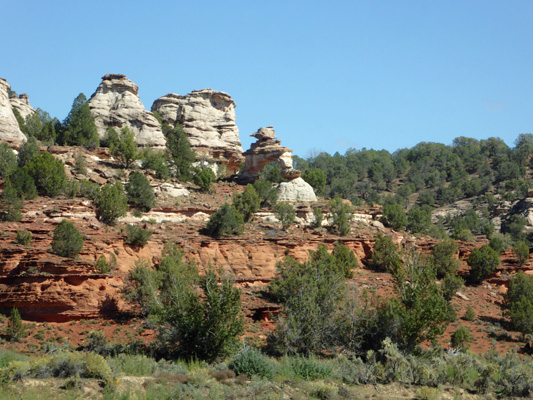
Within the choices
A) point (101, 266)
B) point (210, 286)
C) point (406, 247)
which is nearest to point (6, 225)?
point (101, 266)

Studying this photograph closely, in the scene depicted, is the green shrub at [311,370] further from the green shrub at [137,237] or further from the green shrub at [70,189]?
the green shrub at [70,189]

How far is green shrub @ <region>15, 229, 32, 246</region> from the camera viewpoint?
35.6 m

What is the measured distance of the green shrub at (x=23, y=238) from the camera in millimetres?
35625

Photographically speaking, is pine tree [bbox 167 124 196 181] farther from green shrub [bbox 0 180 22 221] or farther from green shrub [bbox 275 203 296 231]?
green shrub [bbox 0 180 22 221]

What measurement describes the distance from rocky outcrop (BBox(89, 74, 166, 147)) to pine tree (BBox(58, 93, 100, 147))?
338cm

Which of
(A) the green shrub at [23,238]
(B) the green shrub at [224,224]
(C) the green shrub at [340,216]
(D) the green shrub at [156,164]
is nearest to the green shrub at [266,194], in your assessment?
(C) the green shrub at [340,216]

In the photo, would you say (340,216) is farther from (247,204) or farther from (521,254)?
(521,254)

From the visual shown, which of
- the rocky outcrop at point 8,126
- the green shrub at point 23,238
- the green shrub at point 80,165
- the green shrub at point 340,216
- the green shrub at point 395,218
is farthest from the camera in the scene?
the green shrub at point 395,218

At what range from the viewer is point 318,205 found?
56.3 m

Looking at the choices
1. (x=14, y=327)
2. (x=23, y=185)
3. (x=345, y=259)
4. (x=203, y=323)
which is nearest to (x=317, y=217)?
(x=345, y=259)

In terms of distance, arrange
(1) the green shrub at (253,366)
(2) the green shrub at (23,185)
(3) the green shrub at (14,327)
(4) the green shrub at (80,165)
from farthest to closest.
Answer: (4) the green shrub at (80,165) < (2) the green shrub at (23,185) < (3) the green shrub at (14,327) < (1) the green shrub at (253,366)

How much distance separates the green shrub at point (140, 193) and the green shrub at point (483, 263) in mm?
27824

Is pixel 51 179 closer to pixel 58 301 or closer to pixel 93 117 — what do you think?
pixel 58 301

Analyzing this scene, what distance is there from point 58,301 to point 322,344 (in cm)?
1540
